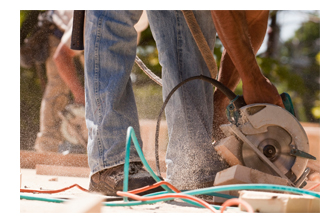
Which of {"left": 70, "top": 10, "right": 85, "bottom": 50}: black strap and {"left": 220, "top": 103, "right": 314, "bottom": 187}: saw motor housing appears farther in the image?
{"left": 70, "top": 10, "right": 85, "bottom": 50}: black strap

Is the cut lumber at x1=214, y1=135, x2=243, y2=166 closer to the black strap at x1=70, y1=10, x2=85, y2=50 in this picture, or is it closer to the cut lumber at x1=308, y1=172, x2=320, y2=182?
the black strap at x1=70, y1=10, x2=85, y2=50

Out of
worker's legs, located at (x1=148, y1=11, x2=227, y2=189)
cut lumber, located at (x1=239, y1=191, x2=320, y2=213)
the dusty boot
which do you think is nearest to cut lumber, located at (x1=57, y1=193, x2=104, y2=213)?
cut lumber, located at (x1=239, y1=191, x2=320, y2=213)

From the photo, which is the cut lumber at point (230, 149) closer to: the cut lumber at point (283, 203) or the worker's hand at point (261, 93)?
the worker's hand at point (261, 93)

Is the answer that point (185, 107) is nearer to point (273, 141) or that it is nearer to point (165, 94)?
point (165, 94)

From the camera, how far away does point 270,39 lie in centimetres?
532

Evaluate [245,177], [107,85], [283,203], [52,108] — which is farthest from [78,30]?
[52,108]

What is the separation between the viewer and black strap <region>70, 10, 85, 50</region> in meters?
1.66

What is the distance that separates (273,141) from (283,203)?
0.51 metres

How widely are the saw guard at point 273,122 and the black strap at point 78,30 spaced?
32.1 inches

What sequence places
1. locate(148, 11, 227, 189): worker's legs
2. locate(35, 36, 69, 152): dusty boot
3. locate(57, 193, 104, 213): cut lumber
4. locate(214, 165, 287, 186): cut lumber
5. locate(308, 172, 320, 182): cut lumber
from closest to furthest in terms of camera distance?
locate(57, 193, 104, 213): cut lumber
locate(214, 165, 287, 186): cut lumber
locate(148, 11, 227, 189): worker's legs
locate(308, 172, 320, 182): cut lumber
locate(35, 36, 69, 152): dusty boot

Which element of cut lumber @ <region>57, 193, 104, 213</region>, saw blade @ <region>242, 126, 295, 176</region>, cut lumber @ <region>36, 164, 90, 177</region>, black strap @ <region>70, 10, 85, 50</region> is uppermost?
black strap @ <region>70, 10, 85, 50</region>

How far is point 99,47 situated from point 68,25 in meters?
2.39

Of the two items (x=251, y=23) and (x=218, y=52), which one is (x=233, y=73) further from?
(x=218, y=52)

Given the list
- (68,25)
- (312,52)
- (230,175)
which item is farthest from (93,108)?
(312,52)
